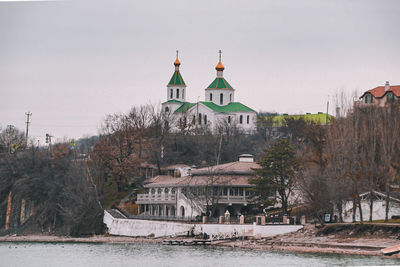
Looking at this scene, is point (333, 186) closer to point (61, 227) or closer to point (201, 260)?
point (201, 260)

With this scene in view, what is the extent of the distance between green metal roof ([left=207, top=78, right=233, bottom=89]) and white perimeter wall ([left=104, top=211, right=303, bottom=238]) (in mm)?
40288

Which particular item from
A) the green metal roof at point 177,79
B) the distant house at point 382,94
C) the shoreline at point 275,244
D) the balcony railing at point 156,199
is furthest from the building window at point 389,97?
the green metal roof at point 177,79

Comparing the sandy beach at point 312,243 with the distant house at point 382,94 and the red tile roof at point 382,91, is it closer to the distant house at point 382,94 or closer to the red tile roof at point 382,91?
the distant house at point 382,94

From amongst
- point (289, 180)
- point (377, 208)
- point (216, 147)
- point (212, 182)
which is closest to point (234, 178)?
point (212, 182)

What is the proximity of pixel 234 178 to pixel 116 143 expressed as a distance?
16.9 m

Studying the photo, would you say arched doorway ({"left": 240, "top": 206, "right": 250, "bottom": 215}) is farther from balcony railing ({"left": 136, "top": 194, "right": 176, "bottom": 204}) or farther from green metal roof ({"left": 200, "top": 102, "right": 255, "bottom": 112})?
green metal roof ({"left": 200, "top": 102, "right": 255, "bottom": 112})

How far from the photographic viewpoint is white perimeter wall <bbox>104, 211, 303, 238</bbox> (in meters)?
50.2

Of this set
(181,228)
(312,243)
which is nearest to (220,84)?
(181,228)

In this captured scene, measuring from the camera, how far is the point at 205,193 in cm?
5903

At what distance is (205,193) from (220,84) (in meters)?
44.2

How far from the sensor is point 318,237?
47000 mm

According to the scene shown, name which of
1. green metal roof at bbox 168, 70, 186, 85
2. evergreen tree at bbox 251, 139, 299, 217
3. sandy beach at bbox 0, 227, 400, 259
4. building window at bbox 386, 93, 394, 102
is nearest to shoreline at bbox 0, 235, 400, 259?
sandy beach at bbox 0, 227, 400, 259

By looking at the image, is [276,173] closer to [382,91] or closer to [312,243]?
[312,243]

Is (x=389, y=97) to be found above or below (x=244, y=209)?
above
